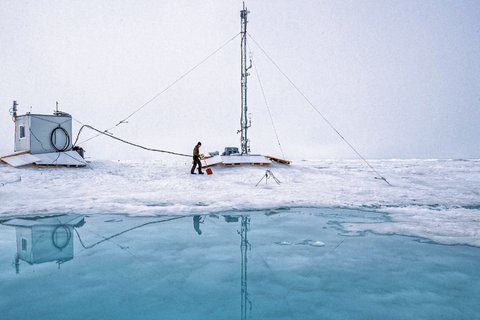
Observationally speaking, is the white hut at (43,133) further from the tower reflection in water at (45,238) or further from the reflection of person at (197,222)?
the reflection of person at (197,222)

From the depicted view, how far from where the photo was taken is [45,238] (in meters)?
7.44

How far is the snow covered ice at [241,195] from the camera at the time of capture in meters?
9.48

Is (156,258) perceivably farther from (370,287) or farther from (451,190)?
(451,190)

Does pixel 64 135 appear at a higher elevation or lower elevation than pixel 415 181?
higher

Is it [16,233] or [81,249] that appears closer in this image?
[81,249]

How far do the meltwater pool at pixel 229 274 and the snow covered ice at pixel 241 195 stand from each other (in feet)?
6.08

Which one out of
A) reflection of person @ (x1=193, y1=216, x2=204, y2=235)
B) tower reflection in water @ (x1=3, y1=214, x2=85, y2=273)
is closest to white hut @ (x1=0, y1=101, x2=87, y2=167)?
tower reflection in water @ (x1=3, y1=214, x2=85, y2=273)

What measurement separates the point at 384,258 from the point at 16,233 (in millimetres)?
8275

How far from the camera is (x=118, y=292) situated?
4523mm

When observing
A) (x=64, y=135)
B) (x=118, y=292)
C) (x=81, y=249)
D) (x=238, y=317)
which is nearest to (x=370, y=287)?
(x=238, y=317)

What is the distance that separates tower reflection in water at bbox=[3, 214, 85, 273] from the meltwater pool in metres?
0.03

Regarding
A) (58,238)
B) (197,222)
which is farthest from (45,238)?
(197,222)

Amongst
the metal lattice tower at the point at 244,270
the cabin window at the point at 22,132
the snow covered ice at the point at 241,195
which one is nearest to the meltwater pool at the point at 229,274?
the metal lattice tower at the point at 244,270

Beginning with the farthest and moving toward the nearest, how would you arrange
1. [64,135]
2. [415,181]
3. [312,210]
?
[64,135], [415,181], [312,210]
